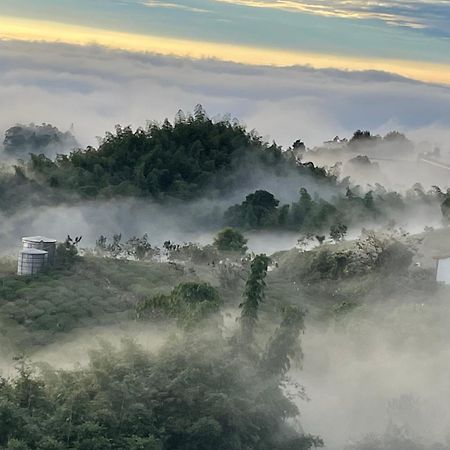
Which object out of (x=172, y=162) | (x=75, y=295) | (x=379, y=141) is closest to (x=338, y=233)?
(x=75, y=295)

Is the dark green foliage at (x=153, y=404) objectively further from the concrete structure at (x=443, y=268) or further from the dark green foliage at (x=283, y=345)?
the concrete structure at (x=443, y=268)

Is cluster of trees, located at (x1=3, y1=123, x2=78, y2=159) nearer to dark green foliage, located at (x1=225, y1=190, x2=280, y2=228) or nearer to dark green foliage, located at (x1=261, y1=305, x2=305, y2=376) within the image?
dark green foliage, located at (x1=225, y1=190, x2=280, y2=228)

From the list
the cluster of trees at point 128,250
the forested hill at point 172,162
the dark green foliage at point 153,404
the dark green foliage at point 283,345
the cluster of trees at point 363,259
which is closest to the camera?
the dark green foliage at point 153,404

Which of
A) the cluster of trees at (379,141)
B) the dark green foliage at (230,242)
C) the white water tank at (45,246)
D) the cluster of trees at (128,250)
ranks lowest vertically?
the cluster of trees at (379,141)

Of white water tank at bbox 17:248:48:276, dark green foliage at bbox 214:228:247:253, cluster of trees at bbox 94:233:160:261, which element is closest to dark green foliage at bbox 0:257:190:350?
white water tank at bbox 17:248:48:276

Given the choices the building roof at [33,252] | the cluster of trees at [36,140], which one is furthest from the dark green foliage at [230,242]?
the cluster of trees at [36,140]

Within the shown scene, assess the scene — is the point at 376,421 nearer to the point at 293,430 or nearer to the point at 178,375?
the point at 293,430

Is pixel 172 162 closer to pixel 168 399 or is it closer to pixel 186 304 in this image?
pixel 186 304
